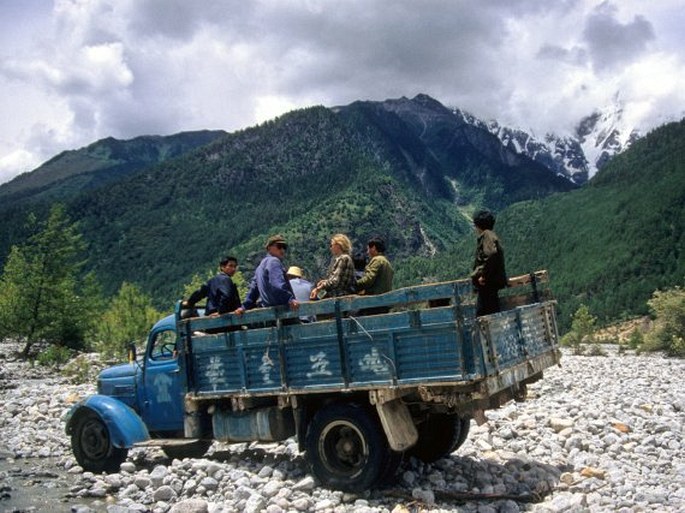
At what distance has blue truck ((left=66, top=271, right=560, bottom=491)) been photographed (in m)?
7.18

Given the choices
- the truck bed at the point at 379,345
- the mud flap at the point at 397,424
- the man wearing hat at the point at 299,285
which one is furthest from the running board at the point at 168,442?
the mud flap at the point at 397,424

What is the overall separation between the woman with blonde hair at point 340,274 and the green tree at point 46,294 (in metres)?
26.5

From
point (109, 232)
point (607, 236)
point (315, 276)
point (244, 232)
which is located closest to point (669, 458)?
point (607, 236)

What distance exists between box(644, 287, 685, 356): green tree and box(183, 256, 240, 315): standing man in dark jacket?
2877 centimetres

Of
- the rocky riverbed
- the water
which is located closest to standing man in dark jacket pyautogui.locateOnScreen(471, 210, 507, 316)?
the rocky riverbed

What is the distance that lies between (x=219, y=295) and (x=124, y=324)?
2922 centimetres

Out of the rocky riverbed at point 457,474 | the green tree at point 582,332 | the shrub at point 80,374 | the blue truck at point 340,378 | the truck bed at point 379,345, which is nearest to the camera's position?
the truck bed at point 379,345

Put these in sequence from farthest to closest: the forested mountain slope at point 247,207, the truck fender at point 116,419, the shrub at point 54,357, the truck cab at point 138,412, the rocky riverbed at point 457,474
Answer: the forested mountain slope at point 247,207 < the shrub at point 54,357 < the truck cab at point 138,412 < the truck fender at point 116,419 < the rocky riverbed at point 457,474

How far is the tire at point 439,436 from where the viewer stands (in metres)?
9.00

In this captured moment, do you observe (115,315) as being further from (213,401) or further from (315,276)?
(315,276)

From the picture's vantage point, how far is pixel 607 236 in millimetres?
105188

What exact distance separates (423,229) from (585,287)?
81.6 metres

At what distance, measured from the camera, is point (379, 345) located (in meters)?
7.52

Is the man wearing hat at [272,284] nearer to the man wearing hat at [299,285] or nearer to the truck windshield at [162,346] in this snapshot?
the man wearing hat at [299,285]
